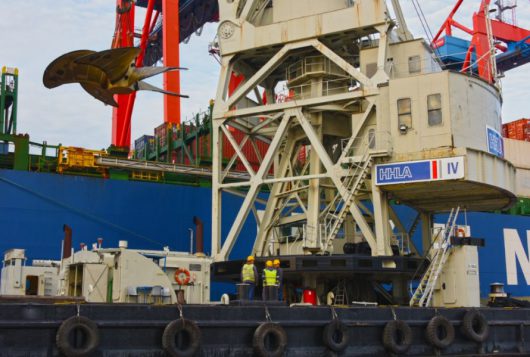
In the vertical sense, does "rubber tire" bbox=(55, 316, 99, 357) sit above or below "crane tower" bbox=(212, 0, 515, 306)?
below

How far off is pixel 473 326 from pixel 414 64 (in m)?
10.7

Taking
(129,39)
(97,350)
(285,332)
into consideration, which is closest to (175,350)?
(97,350)

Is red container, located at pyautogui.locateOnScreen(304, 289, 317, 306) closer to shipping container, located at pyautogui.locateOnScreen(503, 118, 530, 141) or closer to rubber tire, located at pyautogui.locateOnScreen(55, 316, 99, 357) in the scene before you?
rubber tire, located at pyautogui.locateOnScreen(55, 316, 99, 357)

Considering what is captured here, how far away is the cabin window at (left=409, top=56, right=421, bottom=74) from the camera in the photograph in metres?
24.4

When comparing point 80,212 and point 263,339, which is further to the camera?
point 80,212

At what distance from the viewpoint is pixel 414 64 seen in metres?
24.6

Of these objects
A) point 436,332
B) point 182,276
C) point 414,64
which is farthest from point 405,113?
point 182,276

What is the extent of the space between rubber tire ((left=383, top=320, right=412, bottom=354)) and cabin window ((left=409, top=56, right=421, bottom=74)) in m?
11.3

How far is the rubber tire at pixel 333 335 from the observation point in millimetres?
14484

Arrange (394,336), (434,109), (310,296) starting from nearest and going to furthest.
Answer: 1. (394,336)
2. (434,109)
3. (310,296)

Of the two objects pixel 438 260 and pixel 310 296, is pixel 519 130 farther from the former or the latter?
pixel 310 296

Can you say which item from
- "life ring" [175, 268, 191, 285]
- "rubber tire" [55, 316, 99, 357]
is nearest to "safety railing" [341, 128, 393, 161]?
"life ring" [175, 268, 191, 285]

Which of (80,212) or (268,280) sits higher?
(80,212)

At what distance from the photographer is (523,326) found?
59.5ft
